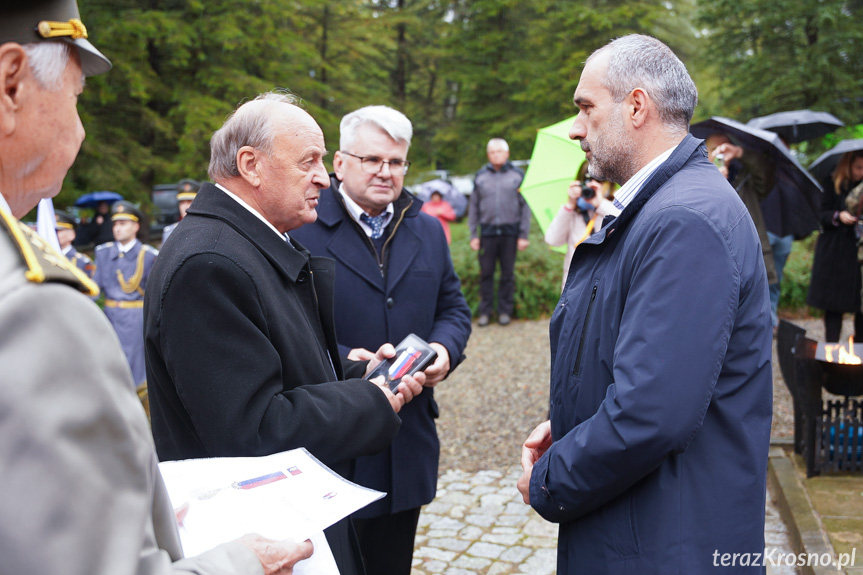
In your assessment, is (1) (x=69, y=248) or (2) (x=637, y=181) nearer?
(2) (x=637, y=181)

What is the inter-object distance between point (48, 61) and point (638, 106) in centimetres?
161

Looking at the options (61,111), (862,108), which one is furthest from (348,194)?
(862,108)

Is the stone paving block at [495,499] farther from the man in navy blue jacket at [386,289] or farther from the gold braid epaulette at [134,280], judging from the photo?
the gold braid epaulette at [134,280]

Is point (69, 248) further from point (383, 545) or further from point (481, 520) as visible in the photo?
point (383, 545)

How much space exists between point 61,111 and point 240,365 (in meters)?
0.95

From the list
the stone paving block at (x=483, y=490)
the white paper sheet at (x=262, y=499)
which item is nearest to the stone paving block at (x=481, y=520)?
the stone paving block at (x=483, y=490)

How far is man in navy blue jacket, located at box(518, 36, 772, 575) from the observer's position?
183 cm

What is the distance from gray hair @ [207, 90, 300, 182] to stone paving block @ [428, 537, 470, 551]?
10.0 ft

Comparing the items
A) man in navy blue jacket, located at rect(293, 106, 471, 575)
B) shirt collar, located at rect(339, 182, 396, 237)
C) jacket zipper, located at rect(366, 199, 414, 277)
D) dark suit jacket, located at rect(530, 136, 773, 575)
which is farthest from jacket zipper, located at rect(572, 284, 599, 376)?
shirt collar, located at rect(339, 182, 396, 237)

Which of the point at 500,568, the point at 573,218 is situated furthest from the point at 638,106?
the point at 573,218

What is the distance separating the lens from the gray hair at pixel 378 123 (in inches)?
134

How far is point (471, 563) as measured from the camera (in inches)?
169

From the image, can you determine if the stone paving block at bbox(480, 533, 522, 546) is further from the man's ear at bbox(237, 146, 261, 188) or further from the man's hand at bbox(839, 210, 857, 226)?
the man's hand at bbox(839, 210, 857, 226)

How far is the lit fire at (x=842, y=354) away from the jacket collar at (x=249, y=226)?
379cm
